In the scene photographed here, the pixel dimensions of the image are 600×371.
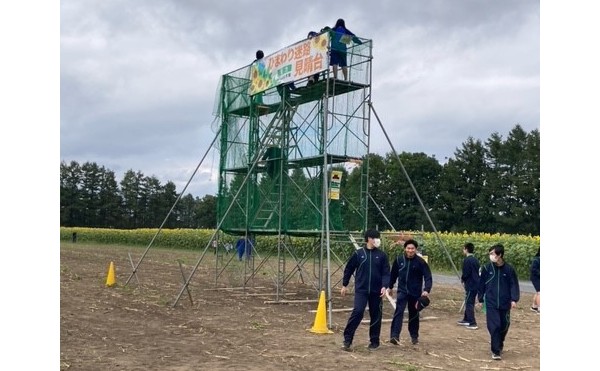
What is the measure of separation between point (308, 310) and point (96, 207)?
273 ft

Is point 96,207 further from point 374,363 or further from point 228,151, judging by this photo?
point 374,363

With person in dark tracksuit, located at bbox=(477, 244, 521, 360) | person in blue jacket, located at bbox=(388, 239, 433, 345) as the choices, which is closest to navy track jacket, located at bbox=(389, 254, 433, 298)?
person in blue jacket, located at bbox=(388, 239, 433, 345)

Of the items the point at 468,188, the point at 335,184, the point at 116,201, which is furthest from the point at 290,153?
the point at 116,201

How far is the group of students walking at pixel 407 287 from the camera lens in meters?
9.27

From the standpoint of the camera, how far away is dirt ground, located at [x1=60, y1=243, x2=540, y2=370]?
8.92 meters

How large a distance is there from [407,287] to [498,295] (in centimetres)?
168

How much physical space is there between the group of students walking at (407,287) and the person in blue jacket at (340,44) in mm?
5598

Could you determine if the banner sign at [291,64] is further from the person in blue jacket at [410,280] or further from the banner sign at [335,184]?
the person in blue jacket at [410,280]

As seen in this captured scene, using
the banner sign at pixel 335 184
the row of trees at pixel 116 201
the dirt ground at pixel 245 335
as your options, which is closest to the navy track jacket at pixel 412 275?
the dirt ground at pixel 245 335

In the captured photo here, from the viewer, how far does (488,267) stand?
376 inches

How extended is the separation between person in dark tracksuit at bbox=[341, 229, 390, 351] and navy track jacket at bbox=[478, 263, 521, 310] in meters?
1.63

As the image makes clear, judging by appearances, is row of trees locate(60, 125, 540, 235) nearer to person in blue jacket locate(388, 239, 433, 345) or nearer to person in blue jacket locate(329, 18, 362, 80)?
person in blue jacket locate(329, 18, 362, 80)

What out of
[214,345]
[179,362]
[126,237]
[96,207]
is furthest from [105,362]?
[96,207]

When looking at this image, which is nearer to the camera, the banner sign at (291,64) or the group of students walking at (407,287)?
the group of students walking at (407,287)
